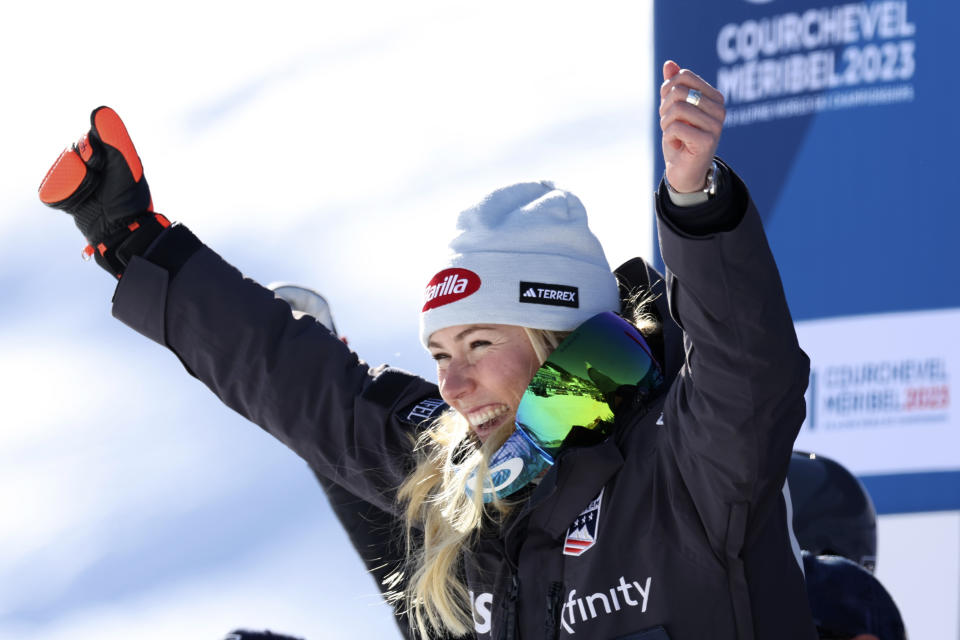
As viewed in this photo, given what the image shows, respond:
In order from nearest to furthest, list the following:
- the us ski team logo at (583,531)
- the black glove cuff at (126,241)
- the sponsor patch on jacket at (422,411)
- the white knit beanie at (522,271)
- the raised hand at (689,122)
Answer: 1. the raised hand at (689,122)
2. the us ski team logo at (583,531)
3. the white knit beanie at (522,271)
4. the sponsor patch on jacket at (422,411)
5. the black glove cuff at (126,241)

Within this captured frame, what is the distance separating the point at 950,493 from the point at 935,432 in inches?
9.4

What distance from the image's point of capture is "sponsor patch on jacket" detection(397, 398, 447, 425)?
9.82 feet

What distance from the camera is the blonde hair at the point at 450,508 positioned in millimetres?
2576

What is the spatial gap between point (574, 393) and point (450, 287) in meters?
0.39

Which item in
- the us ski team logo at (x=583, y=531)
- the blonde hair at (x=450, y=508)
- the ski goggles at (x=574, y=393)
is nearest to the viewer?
the us ski team logo at (x=583, y=531)

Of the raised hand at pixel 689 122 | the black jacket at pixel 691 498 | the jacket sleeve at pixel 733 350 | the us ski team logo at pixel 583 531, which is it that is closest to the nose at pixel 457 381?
the black jacket at pixel 691 498

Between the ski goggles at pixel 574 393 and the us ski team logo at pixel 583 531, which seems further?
the ski goggles at pixel 574 393

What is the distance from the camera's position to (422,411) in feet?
9.89

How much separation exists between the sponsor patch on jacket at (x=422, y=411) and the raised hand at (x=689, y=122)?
115 cm

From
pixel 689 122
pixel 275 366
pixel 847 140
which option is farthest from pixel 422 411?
pixel 847 140

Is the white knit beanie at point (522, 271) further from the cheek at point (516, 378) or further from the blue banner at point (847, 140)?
the blue banner at point (847, 140)

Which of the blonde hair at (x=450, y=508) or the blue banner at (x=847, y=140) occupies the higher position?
the blue banner at (x=847, y=140)

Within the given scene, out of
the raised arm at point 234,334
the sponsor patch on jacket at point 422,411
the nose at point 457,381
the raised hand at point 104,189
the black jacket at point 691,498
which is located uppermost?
the raised hand at point 104,189

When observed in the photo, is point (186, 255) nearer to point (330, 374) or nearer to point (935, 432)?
point (330, 374)
